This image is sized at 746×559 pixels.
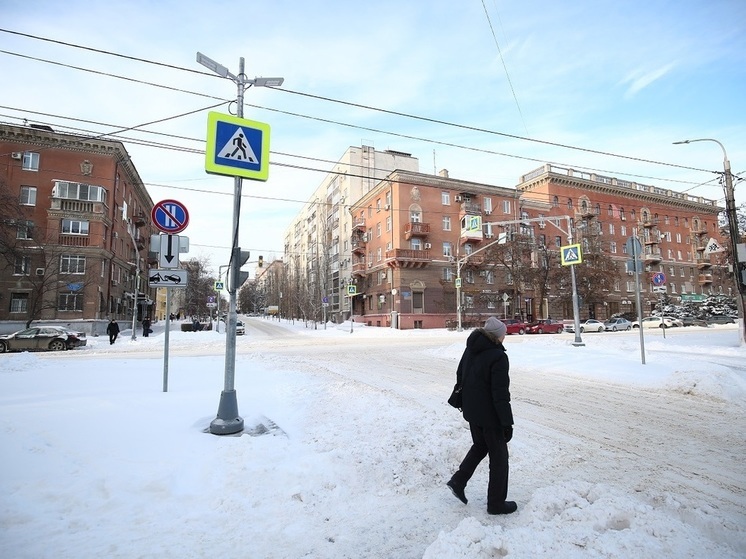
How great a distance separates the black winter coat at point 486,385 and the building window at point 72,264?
39599mm

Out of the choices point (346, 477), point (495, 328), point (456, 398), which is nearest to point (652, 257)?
point (495, 328)

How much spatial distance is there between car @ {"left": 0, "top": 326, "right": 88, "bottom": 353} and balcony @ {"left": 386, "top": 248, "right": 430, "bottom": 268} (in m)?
29.5

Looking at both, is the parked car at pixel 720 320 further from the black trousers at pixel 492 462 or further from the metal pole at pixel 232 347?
the metal pole at pixel 232 347

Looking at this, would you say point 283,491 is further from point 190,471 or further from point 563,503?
point 563,503

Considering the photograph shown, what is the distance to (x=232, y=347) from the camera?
5887mm

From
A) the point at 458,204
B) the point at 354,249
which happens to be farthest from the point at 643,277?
the point at 354,249

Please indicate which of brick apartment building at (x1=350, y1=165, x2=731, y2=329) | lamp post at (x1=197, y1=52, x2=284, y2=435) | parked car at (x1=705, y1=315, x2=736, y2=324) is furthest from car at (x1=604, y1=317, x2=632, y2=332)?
lamp post at (x1=197, y1=52, x2=284, y2=435)

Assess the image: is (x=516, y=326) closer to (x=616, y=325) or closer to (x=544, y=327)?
(x=544, y=327)

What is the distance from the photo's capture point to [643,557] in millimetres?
2805

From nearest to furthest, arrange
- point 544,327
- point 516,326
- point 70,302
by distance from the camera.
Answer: point 70,302 < point 516,326 < point 544,327

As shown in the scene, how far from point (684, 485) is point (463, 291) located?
43292 mm

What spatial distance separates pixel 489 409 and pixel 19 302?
41.7m

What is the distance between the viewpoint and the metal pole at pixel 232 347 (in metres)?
5.34

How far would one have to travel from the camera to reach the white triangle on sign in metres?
5.83
